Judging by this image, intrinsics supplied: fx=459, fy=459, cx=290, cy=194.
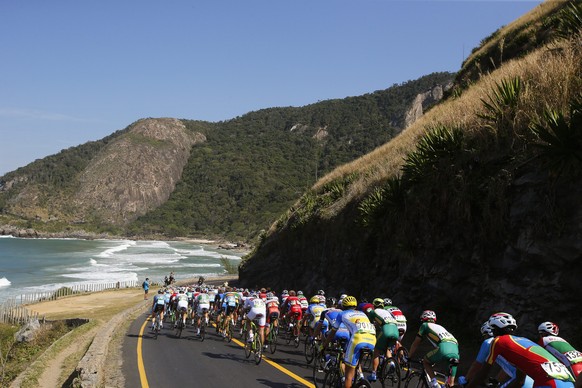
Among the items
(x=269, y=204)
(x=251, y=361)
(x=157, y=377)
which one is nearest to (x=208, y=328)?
(x=251, y=361)

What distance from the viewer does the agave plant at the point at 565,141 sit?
33.8 ft

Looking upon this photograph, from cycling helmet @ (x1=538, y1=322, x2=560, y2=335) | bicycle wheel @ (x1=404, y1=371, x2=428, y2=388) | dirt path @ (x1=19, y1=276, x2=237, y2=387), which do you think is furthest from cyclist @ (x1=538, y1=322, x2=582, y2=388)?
dirt path @ (x1=19, y1=276, x2=237, y2=387)

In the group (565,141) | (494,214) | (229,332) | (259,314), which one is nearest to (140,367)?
(259,314)

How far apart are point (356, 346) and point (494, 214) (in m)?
7.07

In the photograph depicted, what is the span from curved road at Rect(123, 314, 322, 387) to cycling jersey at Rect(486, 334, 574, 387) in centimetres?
558

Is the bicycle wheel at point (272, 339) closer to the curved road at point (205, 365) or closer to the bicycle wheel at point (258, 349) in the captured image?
the curved road at point (205, 365)

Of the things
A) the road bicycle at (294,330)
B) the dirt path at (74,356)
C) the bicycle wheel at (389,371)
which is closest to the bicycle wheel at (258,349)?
the road bicycle at (294,330)

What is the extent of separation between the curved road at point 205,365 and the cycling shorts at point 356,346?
2783 mm

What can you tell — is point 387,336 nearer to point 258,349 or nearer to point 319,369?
point 319,369

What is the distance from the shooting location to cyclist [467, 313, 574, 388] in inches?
189

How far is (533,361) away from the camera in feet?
16.1

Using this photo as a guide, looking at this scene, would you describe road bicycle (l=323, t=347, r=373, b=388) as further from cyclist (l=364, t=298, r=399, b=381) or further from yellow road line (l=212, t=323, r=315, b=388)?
yellow road line (l=212, t=323, r=315, b=388)

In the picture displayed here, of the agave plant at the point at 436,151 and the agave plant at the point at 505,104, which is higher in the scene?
the agave plant at the point at 505,104

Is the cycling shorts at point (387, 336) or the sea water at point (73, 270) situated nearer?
the cycling shorts at point (387, 336)
